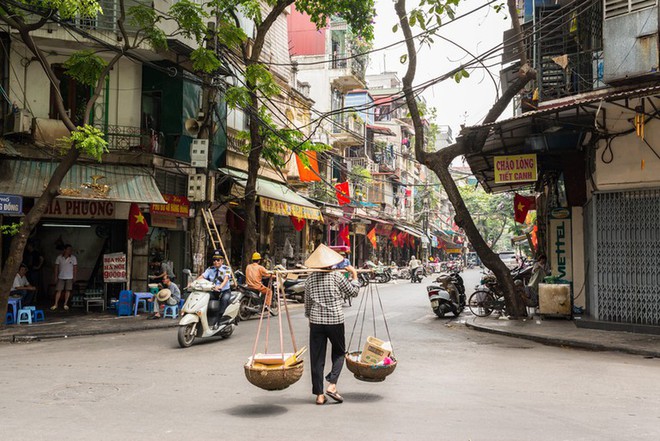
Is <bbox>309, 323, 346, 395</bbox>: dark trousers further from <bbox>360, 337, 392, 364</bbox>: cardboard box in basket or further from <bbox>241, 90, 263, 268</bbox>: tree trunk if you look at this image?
<bbox>241, 90, 263, 268</bbox>: tree trunk

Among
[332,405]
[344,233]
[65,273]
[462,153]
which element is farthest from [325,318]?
[344,233]

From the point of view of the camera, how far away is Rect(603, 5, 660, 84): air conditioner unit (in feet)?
38.3

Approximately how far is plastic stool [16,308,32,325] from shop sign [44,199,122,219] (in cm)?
349

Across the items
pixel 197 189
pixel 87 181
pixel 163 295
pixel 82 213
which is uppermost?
pixel 87 181

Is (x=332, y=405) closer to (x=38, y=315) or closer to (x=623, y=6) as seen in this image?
(x=623, y=6)

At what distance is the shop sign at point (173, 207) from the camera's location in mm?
17922

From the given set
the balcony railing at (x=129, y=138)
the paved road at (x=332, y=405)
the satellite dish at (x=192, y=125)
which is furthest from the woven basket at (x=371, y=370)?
the balcony railing at (x=129, y=138)

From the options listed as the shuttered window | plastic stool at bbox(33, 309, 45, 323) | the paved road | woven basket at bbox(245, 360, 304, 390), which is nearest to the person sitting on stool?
plastic stool at bbox(33, 309, 45, 323)

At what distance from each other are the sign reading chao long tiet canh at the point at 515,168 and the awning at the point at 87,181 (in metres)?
8.76

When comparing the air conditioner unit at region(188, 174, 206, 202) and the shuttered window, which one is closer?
the shuttered window

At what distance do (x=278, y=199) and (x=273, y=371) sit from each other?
16.9 m

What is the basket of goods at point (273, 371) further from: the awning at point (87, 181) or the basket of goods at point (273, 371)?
the awning at point (87, 181)

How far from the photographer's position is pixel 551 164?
16.9 metres

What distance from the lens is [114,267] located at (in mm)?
16703
